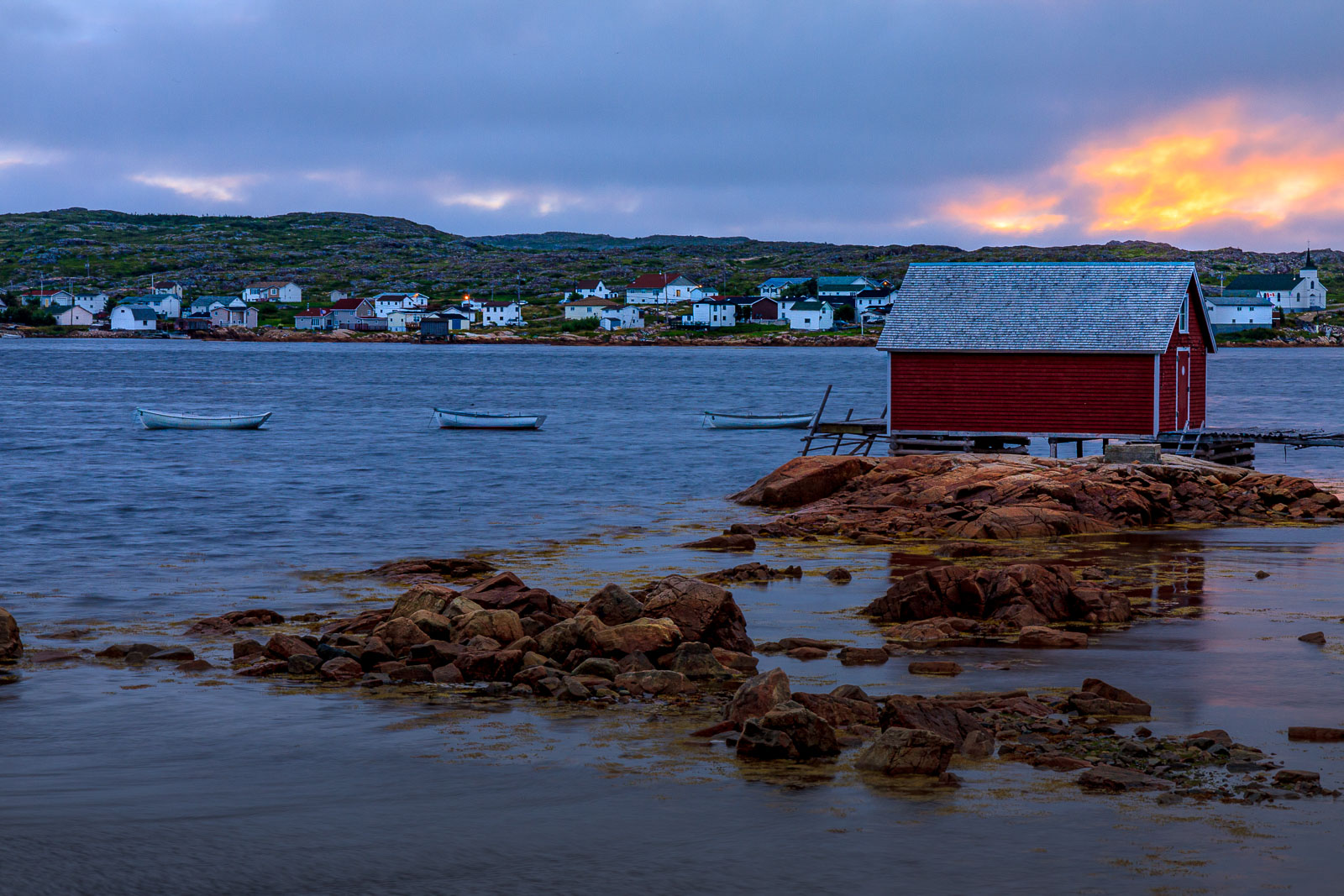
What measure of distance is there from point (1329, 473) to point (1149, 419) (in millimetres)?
11097

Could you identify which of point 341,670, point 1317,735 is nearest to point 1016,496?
point 1317,735

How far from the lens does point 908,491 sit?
107 feet

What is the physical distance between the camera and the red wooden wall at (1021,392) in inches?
1478

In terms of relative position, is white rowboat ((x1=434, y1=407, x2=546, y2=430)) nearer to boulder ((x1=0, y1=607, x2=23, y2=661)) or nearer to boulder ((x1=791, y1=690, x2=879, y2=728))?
boulder ((x1=0, y1=607, x2=23, y2=661))

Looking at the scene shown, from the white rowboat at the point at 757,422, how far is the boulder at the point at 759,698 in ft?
173

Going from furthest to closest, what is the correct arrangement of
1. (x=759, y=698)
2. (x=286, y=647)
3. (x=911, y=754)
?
1. (x=286, y=647)
2. (x=759, y=698)
3. (x=911, y=754)

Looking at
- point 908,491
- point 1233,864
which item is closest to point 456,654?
point 1233,864

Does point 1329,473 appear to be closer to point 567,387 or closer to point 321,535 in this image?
point 321,535

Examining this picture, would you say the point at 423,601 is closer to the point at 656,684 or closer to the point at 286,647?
the point at 286,647

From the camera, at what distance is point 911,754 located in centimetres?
1170

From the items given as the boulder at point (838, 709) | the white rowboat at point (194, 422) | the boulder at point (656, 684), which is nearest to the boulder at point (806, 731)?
the boulder at point (838, 709)

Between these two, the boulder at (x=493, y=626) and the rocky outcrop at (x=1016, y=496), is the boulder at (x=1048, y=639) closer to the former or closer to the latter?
the boulder at (x=493, y=626)

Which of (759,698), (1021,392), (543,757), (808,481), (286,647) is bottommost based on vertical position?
(543,757)

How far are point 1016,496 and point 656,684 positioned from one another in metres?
17.9
